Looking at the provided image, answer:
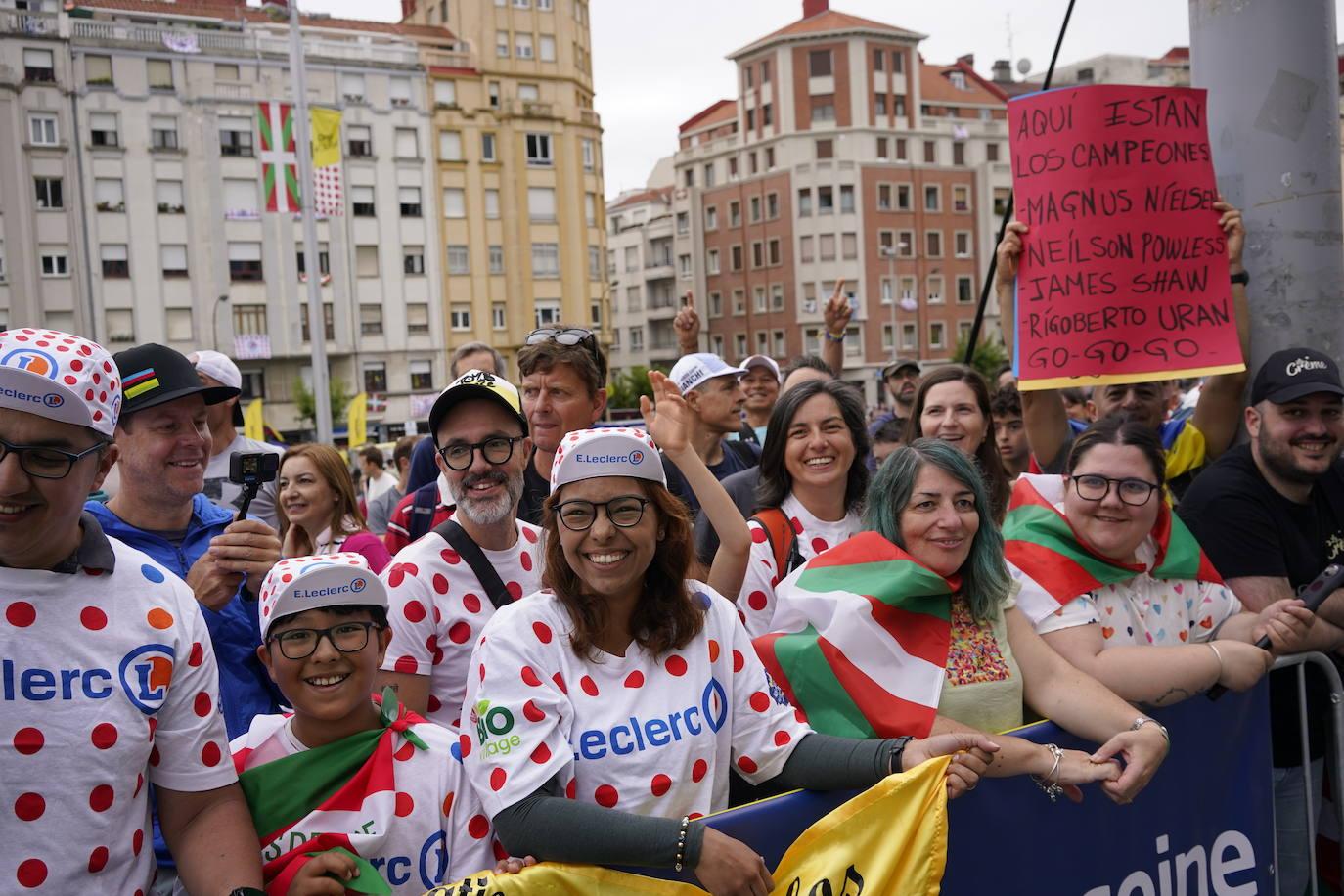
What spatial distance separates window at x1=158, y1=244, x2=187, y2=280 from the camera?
4856 centimetres

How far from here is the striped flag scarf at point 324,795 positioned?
2.71 m

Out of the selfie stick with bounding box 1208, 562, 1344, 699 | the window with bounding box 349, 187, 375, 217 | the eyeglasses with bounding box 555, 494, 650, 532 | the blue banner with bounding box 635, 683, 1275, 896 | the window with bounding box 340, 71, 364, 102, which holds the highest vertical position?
the window with bounding box 340, 71, 364, 102

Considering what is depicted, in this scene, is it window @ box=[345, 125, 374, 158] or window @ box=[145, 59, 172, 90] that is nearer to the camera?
window @ box=[145, 59, 172, 90]

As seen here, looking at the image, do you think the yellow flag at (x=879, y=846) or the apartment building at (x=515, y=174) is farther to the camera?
the apartment building at (x=515, y=174)

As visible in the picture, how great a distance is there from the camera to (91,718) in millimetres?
2379

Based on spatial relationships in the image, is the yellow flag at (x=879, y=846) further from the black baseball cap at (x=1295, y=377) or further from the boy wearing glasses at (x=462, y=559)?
the black baseball cap at (x=1295, y=377)

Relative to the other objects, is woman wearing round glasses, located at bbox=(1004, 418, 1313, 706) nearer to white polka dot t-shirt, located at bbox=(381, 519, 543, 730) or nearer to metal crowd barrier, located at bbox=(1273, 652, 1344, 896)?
metal crowd barrier, located at bbox=(1273, 652, 1344, 896)

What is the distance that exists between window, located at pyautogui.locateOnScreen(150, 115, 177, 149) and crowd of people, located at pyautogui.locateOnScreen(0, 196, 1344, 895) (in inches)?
1977

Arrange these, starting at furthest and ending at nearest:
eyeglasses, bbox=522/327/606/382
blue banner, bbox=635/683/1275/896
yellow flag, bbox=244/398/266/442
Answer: yellow flag, bbox=244/398/266/442, eyeglasses, bbox=522/327/606/382, blue banner, bbox=635/683/1275/896

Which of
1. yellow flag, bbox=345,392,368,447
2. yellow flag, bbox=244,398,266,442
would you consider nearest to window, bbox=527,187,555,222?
yellow flag, bbox=345,392,368,447

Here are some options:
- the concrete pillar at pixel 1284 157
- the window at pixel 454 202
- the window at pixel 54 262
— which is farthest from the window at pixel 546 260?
the concrete pillar at pixel 1284 157

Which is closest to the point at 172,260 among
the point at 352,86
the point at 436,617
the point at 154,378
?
the point at 352,86

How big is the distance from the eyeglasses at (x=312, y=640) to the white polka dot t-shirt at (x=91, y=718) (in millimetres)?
318

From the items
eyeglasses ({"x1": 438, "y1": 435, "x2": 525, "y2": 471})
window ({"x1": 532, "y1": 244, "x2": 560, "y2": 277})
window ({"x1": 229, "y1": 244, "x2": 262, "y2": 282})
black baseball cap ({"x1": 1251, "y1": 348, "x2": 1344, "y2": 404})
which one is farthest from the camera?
window ({"x1": 532, "y1": 244, "x2": 560, "y2": 277})
